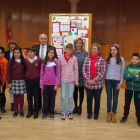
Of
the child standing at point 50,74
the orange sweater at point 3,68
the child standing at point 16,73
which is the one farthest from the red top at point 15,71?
the child standing at point 50,74

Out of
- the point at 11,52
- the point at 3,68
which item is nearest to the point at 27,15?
the point at 11,52

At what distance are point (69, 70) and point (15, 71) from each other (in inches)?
35.9

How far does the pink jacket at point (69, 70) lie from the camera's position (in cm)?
298

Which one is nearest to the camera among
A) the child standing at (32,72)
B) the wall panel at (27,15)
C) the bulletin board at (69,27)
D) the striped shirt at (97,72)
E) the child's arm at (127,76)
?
the child's arm at (127,76)

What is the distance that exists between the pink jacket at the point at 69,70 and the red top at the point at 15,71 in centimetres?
67

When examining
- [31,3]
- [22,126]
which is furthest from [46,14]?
[22,126]

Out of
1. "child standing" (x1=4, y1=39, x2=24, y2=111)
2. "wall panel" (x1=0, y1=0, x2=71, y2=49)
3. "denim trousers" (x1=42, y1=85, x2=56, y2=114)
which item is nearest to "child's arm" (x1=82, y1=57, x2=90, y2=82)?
"denim trousers" (x1=42, y1=85, x2=56, y2=114)

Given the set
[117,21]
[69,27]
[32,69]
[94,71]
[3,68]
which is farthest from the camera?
[117,21]

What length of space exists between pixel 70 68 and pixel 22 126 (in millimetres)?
1193

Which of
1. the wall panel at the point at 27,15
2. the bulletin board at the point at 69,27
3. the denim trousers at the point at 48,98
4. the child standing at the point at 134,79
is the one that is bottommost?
the denim trousers at the point at 48,98

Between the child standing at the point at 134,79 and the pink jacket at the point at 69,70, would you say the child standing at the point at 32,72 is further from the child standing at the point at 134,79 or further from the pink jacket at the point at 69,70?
the child standing at the point at 134,79

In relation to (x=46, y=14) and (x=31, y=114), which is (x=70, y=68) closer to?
(x=31, y=114)

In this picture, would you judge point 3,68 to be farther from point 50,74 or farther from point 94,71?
point 94,71

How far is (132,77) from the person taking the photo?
2.74 m
